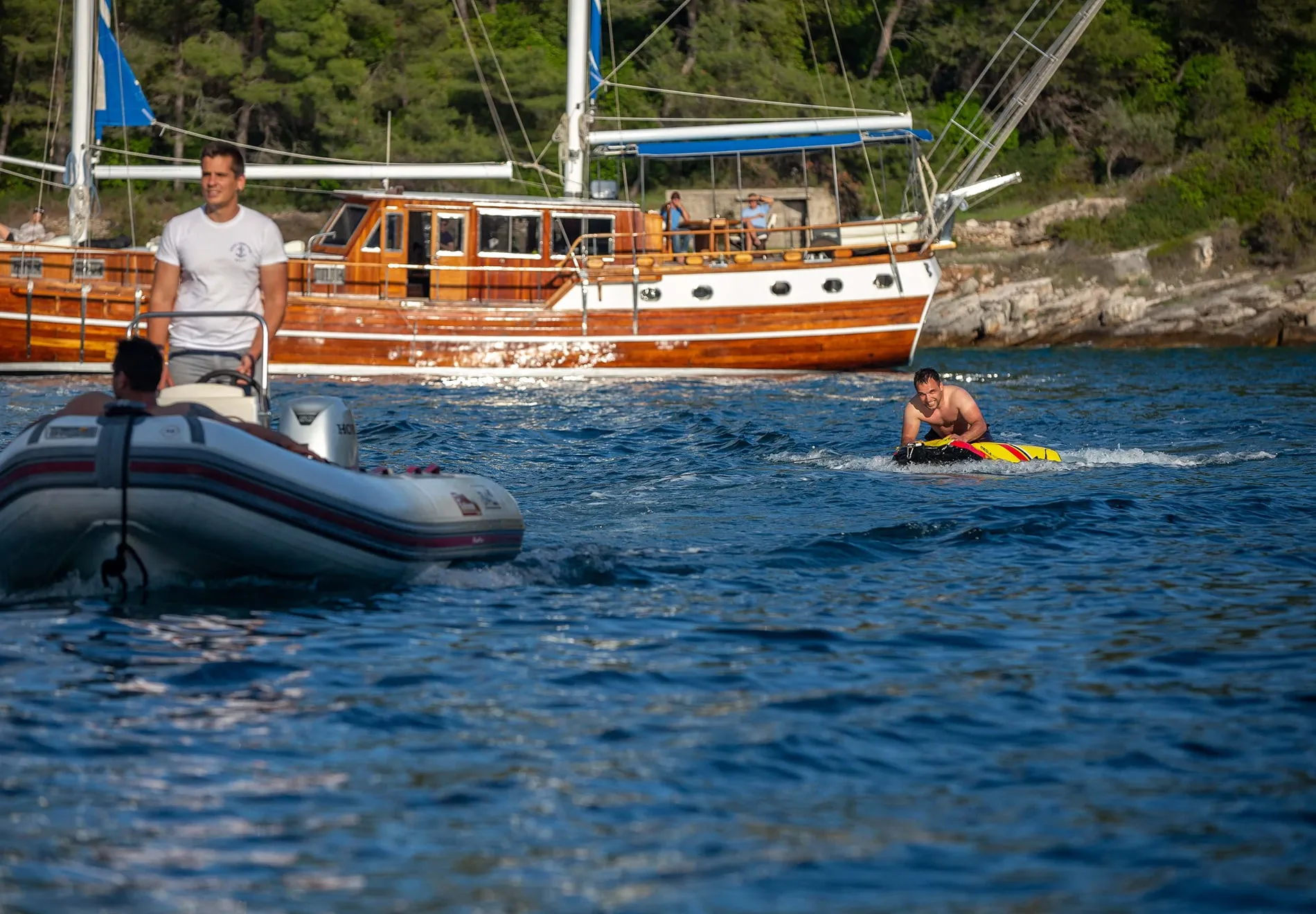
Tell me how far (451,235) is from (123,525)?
1787cm

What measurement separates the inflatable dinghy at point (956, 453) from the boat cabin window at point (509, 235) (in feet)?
40.4

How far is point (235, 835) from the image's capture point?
528cm

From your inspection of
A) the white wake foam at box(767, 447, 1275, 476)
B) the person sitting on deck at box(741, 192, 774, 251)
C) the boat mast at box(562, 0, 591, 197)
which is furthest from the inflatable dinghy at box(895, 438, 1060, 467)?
the person sitting on deck at box(741, 192, 774, 251)

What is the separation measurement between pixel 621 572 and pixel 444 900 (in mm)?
4769

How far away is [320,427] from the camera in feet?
30.2

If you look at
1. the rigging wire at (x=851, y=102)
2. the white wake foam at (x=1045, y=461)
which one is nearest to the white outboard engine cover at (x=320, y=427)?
the white wake foam at (x=1045, y=461)

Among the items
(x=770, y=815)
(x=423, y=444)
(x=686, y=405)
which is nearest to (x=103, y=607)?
(x=770, y=815)

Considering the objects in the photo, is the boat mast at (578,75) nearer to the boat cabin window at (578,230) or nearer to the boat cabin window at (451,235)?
the boat cabin window at (578,230)

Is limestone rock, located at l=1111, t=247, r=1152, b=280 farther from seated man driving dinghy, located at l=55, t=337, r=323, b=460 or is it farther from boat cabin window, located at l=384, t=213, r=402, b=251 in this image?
seated man driving dinghy, located at l=55, t=337, r=323, b=460

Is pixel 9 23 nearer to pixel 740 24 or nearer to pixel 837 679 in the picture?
pixel 740 24

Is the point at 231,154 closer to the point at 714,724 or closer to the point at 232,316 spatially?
the point at 232,316

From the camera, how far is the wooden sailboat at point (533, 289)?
965 inches

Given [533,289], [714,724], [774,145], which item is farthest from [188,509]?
[774,145]

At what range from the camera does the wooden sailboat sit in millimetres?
24500
